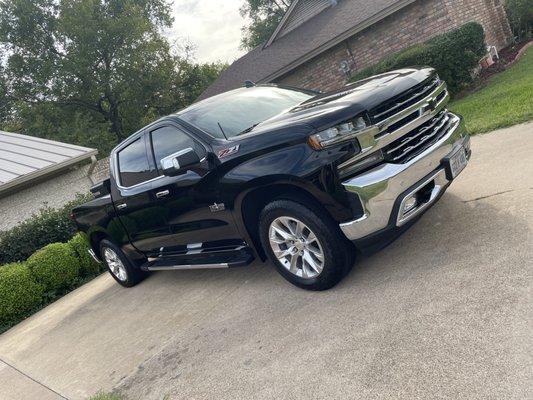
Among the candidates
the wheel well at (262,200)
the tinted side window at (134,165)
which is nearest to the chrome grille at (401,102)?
the wheel well at (262,200)

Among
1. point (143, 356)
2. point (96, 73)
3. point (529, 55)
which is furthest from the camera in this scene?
point (96, 73)

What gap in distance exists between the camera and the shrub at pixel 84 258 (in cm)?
874

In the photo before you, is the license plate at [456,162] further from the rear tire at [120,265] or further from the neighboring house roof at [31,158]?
the neighboring house roof at [31,158]

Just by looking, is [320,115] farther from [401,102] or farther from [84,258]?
[84,258]

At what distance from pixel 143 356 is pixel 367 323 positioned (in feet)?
7.18

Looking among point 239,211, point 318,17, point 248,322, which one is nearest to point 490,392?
point 248,322

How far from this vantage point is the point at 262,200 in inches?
163

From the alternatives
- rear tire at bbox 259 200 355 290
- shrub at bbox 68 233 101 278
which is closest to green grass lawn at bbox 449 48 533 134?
→ rear tire at bbox 259 200 355 290

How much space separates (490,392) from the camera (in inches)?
91.7

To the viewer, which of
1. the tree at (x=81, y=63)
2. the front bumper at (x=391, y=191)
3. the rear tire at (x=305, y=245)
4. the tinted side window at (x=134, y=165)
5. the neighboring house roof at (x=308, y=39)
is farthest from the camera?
the tree at (x=81, y=63)

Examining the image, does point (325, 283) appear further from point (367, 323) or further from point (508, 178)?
point (508, 178)

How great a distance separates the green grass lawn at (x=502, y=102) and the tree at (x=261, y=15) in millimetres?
33907

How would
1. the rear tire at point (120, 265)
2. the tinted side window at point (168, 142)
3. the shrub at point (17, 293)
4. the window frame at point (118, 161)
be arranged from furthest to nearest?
1. the shrub at point (17, 293)
2. the rear tire at point (120, 265)
3. the window frame at point (118, 161)
4. the tinted side window at point (168, 142)

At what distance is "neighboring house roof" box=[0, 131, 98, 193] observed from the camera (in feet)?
37.0
